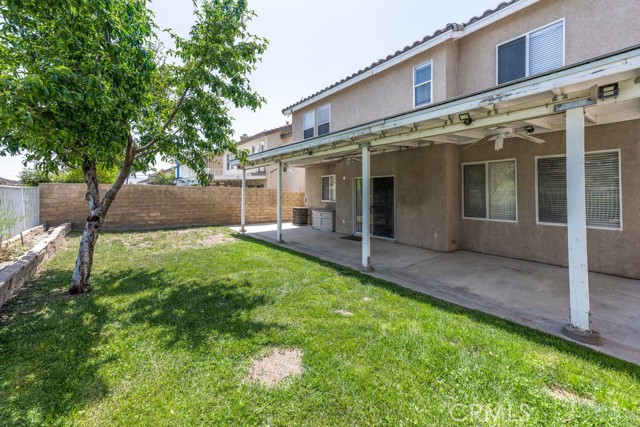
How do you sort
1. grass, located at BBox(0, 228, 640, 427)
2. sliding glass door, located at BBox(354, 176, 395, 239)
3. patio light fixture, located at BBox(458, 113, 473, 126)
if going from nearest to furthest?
grass, located at BBox(0, 228, 640, 427)
patio light fixture, located at BBox(458, 113, 473, 126)
sliding glass door, located at BBox(354, 176, 395, 239)

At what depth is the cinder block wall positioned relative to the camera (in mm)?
11401

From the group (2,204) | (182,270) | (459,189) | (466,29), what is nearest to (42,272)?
(2,204)

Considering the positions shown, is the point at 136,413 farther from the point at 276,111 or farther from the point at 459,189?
the point at 276,111

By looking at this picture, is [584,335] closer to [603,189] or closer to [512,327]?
[512,327]

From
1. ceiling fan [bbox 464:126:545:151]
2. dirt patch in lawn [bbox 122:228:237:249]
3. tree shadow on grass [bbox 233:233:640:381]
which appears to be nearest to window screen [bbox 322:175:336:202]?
dirt patch in lawn [bbox 122:228:237:249]

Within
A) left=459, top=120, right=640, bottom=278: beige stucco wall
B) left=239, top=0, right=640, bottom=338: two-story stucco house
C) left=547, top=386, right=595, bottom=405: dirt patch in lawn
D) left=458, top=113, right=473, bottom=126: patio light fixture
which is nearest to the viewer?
left=547, top=386, right=595, bottom=405: dirt patch in lawn

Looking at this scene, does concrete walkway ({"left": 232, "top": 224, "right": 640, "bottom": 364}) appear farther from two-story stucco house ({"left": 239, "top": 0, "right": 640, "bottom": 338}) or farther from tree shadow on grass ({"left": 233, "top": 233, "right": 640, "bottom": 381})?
two-story stucco house ({"left": 239, "top": 0, "right": 640, "bottom": 338})

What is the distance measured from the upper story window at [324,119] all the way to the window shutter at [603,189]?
8.39 meters

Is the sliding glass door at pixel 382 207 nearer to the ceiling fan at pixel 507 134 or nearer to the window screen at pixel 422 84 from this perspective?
the window screen at pixel 422 84

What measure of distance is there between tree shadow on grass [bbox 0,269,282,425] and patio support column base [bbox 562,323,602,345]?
150 inches

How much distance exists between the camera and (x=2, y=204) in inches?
261

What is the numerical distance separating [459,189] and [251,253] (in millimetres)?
6583

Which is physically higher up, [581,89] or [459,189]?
[581,89]

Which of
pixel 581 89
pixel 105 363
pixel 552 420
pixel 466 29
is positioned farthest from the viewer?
pixel 466 29
